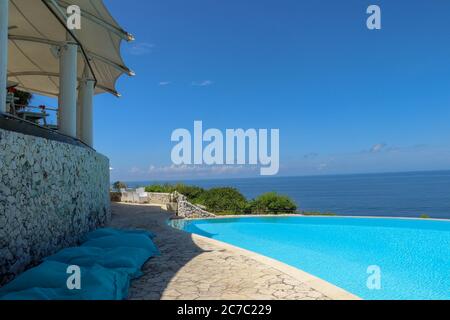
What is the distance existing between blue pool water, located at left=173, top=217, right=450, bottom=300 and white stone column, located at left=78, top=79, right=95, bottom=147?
231 inches

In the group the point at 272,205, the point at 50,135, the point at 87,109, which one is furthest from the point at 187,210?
the point at 50,135

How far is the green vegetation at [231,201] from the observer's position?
1988 cm

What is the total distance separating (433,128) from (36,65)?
38825mm

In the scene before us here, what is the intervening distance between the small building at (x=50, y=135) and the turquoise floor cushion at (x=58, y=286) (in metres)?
0.66

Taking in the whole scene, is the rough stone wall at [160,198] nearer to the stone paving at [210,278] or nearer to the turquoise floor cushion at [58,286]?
the stone paving at [210,278]

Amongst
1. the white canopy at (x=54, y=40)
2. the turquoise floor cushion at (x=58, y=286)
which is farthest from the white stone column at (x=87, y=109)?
the turquoise floor cushion at (x=58, y=286)

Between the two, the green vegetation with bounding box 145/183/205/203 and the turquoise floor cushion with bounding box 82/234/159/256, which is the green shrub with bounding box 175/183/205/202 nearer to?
the green vegetation with bounding box 145/183/205/203

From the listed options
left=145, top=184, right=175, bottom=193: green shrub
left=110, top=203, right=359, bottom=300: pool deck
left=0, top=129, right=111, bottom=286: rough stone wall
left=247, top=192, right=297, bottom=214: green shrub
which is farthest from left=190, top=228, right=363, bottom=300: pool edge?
left=145, top=184, right=175, bottom=193: green shrub

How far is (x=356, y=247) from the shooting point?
11570mm
